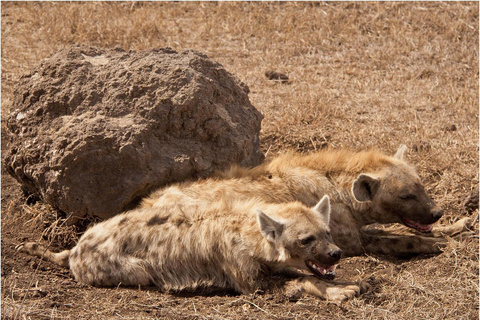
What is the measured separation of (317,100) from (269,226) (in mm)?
3149

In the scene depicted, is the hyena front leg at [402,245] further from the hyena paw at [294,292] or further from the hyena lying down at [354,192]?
the hyena paw at [294,292]

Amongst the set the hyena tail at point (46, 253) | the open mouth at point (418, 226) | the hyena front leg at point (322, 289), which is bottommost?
the hyena tail at point (46, 253)

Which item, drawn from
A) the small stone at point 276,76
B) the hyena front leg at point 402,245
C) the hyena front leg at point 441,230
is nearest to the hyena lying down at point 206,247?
the hyena front leg at point 402,245

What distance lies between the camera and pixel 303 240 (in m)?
3.79

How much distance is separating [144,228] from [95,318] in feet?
2.33

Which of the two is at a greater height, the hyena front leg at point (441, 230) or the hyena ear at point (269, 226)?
the hyena ear at point (269, 226)

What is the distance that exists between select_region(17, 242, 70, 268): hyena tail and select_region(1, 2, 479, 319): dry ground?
2.2 inches

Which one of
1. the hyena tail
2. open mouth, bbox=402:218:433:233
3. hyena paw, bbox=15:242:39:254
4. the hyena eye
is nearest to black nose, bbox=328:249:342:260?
the hyena eye

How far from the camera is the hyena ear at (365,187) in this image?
14.9 feet

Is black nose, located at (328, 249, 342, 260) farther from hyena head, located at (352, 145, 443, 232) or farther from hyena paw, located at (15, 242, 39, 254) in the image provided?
hyena paw, located at (15, 242, 39, 254)

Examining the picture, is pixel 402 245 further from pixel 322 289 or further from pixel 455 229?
pixel 322 289

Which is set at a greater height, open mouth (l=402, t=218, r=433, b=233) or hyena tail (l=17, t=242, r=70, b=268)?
open mouth (l=402, t=218, r=433, b=233)

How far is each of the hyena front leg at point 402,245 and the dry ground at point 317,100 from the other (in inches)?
3.2

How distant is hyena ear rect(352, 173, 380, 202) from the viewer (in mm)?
4527
